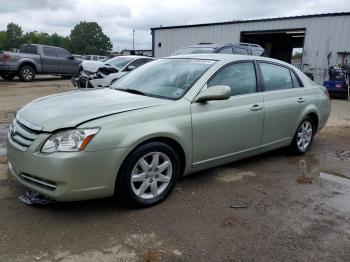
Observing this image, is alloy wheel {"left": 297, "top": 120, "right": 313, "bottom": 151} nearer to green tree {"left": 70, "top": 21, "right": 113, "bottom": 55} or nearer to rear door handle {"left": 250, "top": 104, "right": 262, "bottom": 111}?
rear door handle {"left": 250, "top": 104, "right": 262, "bottom": 111}

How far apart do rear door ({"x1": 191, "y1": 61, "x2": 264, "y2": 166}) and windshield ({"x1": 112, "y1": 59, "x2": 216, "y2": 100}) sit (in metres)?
0.22

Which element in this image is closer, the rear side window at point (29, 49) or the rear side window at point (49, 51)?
the rear side window at point (29, 49)

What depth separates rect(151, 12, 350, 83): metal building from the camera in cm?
1484

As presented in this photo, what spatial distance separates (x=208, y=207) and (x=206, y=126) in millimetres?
850

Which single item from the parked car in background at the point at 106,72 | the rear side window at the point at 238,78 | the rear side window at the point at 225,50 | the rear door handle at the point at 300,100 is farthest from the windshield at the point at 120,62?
the rear side window at the point at 238,78

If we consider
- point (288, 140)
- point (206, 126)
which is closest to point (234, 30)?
point (288, 140)

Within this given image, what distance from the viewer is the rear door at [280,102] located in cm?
456

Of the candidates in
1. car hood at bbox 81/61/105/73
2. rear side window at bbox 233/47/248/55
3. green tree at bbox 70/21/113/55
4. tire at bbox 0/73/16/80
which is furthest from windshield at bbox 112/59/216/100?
green tree at bbox 70/21/113/55

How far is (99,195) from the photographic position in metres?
3.09

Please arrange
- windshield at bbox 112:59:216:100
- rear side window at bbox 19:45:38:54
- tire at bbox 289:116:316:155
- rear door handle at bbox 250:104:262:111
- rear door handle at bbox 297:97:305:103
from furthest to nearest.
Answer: rear side window at bbox 19:45:38:54 → tire at bbox 289:116:316:155 → rear door handle at bbox 297:97:305:103 → rear door handle at bbox 250:104:262:111 → windshield at bbox 112:59:216:100

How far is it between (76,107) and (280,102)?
2744 mm

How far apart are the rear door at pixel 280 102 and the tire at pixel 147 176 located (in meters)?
1.59

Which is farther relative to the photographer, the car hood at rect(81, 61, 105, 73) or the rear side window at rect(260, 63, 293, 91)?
the car hood at rect(81, 61, 105, 73)

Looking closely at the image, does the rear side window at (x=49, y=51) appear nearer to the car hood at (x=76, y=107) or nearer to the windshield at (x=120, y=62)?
the windshield at (x=120, y=62)
